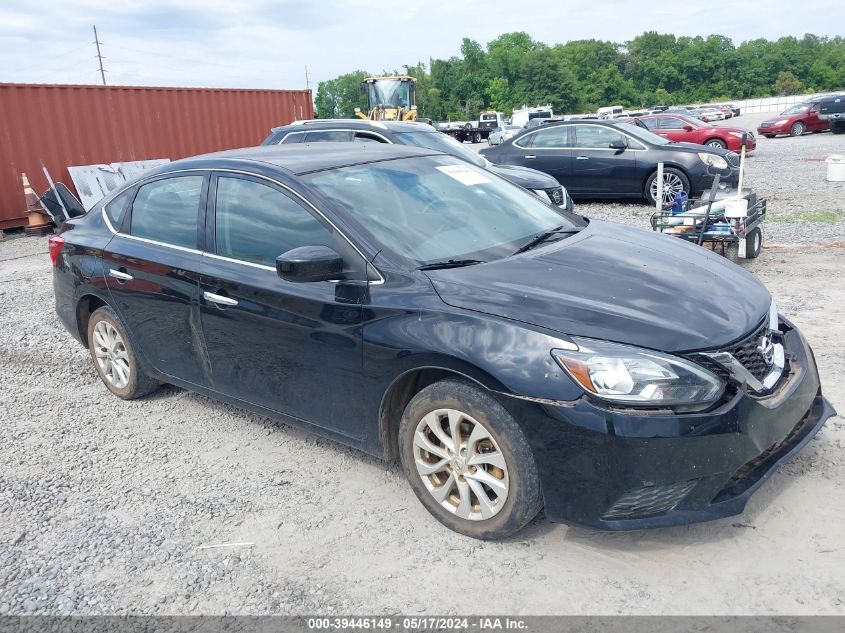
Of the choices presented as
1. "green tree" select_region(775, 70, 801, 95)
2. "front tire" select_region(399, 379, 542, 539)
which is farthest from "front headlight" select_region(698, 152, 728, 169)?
"green tree" select_region(775, 70, 801, 95)

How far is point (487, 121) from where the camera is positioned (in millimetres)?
50031

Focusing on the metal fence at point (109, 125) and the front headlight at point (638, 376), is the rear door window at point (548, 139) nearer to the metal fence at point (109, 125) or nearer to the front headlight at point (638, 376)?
the metal fence at point (109, 125)

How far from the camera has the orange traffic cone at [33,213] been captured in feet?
Result: 44.6

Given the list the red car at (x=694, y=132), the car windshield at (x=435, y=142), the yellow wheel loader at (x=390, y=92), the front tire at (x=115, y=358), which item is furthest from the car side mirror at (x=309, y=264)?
the yellow wheel loader at (x=390, y=92)

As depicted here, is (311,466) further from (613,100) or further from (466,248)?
(613,100)

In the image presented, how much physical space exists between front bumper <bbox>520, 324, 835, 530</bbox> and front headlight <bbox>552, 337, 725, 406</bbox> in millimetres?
57

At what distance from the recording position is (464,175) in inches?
169

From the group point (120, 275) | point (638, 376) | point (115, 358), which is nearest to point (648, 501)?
point (638, 376)

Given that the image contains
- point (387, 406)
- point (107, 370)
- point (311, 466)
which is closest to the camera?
point (387, 406)

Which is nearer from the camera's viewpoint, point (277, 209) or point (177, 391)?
point (277, 209)

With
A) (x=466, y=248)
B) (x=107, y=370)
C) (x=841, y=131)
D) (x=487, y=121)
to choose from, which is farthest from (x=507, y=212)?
(x=487, y=121)

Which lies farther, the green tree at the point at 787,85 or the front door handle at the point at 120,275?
the green tree at the point at 787,85

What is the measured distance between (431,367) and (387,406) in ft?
1.27

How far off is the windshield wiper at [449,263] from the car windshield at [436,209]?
0.10ft
